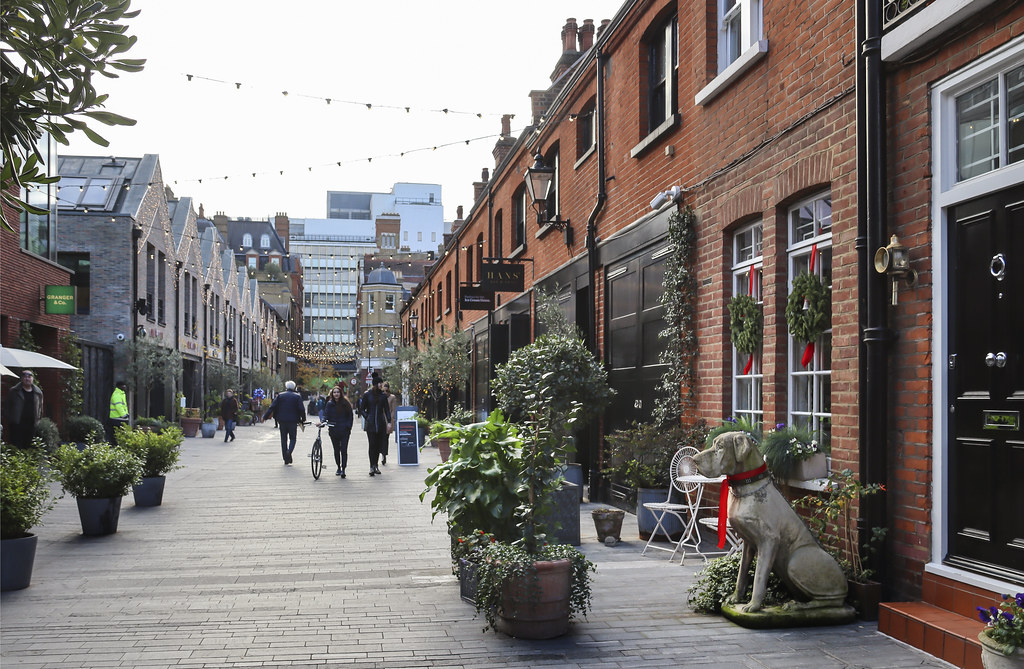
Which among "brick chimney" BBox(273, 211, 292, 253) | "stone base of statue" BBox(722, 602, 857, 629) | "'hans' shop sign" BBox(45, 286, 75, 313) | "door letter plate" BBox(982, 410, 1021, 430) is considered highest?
"brick chimney" BBox(273, 211, 292, 253)

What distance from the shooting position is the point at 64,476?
378 inches

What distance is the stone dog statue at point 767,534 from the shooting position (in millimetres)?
5953

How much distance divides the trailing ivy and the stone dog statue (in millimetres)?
3765

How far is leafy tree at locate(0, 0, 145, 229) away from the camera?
4895 millimetres

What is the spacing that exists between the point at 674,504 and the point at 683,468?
41 centimetres

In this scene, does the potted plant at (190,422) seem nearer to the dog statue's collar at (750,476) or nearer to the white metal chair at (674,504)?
the white metal chair at (674,504)

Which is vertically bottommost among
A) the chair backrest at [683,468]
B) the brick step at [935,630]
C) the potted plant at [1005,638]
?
the brick step at [935,630]

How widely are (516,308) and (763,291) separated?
12.5 meters

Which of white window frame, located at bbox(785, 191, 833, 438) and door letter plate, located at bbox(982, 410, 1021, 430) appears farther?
white window frame, located at bbox(785, 191, 833, 438)

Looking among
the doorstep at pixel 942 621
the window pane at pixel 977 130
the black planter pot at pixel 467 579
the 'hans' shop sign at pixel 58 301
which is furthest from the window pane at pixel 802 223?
the 'hans' shop sign at pixel 58 301

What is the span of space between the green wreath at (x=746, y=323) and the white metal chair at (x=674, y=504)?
116 cm

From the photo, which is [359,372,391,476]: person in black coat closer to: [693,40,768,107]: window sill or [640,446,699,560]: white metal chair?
→ [640,446,699,560]: white metal chair

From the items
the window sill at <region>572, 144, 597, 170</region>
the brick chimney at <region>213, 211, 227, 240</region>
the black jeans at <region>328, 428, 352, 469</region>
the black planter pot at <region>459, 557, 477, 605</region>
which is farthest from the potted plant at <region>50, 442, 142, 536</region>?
the brick chimney at <region>213, 211, 227, 240</region>

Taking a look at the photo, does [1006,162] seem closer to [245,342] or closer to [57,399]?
[57,399]
